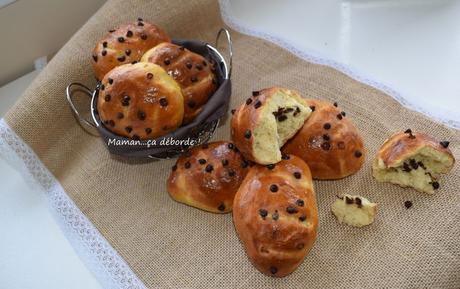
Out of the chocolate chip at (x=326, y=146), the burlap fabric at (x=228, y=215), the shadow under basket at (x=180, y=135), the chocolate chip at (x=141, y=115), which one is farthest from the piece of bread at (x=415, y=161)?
the chocolate chip at (x=141, y=115)

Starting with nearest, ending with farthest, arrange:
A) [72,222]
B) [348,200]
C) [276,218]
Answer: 1. [276,218]
2. [348,200]
3. [72,222]

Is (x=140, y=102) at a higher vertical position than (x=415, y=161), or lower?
higher

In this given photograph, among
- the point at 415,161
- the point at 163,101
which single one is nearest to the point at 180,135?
the point at 163,101

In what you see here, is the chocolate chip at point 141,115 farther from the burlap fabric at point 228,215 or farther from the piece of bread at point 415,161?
the piece of bread at point 415,161

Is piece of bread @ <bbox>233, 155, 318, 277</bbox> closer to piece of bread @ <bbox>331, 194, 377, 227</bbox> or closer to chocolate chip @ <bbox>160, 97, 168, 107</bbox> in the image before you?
piece of bread @ <bbox>331, 194, 377, 227</bbox>

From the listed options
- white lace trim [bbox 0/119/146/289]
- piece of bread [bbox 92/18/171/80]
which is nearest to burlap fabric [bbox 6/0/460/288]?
white lace trim [bbox 0/119/146/289]

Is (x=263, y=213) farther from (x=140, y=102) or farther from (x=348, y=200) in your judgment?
(x=140, y=102)
